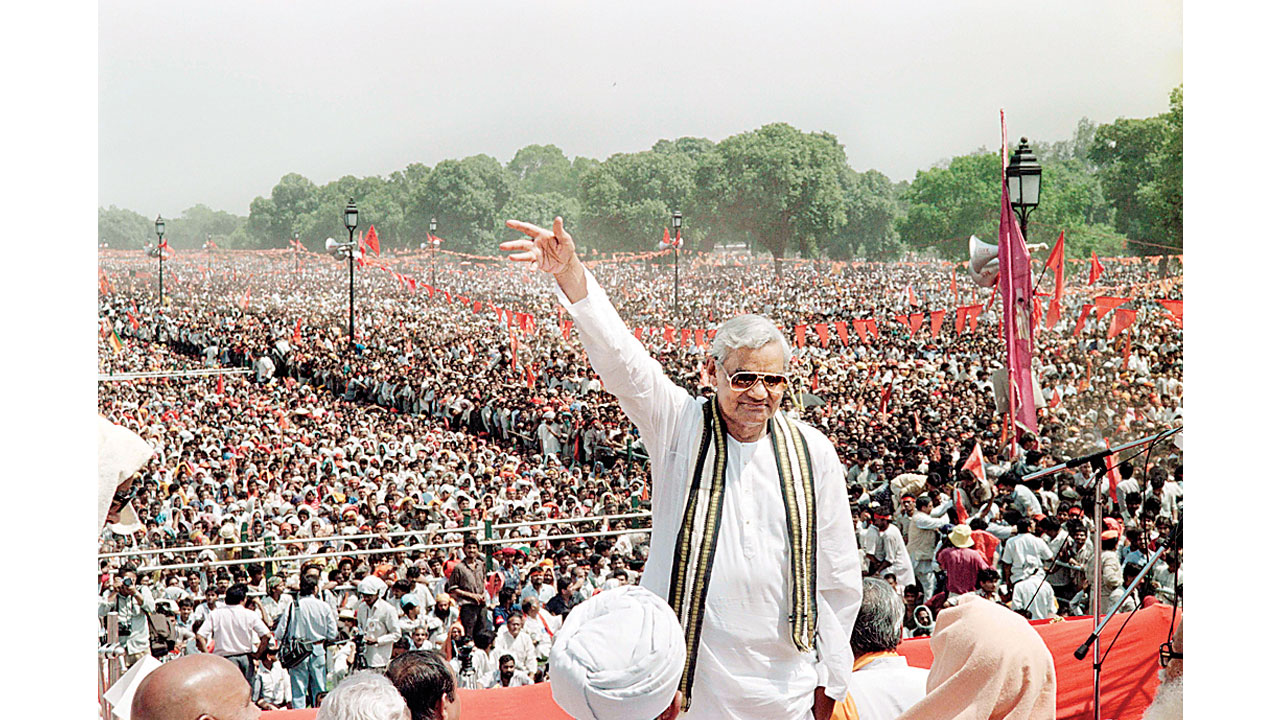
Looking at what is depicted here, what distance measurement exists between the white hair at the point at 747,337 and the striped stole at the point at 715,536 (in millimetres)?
118

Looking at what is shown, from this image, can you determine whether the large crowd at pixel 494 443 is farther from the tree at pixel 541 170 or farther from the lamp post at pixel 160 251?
the tree at pixel 541 170

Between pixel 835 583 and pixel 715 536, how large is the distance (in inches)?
9.3

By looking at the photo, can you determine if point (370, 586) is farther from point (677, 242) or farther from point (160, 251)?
point (677, 242)

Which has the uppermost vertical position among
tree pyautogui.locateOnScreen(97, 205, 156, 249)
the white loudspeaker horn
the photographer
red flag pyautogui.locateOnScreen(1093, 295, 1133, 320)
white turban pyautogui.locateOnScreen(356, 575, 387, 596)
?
tree pyautogui.locateOnScreen(97, 205, 156, 249)

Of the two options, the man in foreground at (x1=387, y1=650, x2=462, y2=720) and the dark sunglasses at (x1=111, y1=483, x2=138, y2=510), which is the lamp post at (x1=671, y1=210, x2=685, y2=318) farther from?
the man in foreground at (x1=387, y1=650, x2=462, y2=720)

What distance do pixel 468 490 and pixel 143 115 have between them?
12.4 feet

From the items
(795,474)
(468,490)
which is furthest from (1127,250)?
(795,474)

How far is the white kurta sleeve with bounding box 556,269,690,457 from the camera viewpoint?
210cm

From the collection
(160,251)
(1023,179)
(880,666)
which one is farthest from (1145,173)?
(880,666)

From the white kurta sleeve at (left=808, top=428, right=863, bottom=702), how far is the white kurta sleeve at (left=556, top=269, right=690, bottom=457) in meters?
0.27

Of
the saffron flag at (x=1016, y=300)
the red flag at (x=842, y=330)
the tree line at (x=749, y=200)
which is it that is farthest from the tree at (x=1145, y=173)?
the saffron flag at (x=1016, y=300)

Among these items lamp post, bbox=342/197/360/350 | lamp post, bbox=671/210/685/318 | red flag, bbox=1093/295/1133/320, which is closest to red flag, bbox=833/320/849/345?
lamp post, bbox=671/210/685/318

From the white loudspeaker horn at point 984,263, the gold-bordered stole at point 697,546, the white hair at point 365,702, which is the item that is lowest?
the white hair at point 365,702

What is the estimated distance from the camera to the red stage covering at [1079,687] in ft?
12.3
